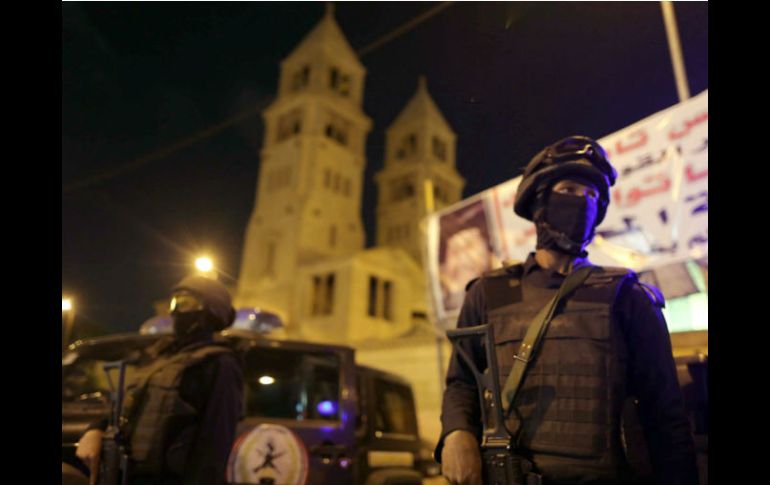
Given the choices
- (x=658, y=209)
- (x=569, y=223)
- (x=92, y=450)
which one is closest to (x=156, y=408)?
(x=92, y=450)

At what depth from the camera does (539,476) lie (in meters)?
1.66

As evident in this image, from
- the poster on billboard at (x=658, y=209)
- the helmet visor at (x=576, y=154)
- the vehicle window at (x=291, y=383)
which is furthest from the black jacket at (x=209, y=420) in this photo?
the helmet visor at (x=576, y=154)

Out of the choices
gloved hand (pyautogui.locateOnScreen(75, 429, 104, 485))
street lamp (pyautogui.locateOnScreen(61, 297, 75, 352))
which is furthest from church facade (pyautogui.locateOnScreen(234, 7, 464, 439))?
gloved hand (pyautogui.locateOnScreen(75, 429, 104, 485))

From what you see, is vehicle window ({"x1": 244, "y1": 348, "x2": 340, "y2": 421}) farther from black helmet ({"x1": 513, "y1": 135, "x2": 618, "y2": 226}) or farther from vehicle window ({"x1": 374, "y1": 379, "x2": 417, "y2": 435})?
black helmet ({"x1": 513, "y1": 135, "x2": 618, "y2": 226})

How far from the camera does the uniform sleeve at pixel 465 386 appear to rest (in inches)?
74.5

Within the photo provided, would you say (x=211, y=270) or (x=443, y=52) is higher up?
(x=443, y=52)

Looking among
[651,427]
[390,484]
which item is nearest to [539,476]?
[651,427]

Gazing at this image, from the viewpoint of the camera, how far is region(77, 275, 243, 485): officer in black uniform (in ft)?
9.53

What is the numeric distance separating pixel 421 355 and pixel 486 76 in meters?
14.4

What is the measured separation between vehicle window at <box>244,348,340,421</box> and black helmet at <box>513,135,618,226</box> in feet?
9.05

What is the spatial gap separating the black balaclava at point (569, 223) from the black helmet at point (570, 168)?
0.27 ft

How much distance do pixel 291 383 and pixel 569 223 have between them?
310 cm
